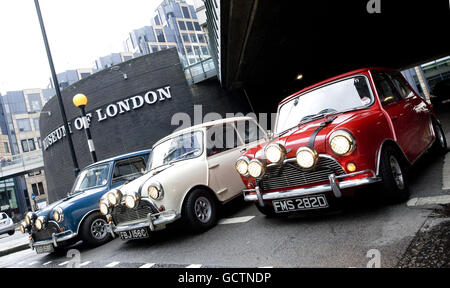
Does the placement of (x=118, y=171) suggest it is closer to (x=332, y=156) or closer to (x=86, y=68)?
(x=332, y=156)

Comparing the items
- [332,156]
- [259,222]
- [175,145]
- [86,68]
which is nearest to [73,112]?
[175,145]

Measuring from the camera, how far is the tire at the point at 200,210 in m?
4.36

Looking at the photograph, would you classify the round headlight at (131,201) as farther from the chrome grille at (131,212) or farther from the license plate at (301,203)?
the license plate at (301,203)

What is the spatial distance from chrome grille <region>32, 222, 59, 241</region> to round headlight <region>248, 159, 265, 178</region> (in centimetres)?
435

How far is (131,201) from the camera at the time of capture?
14.2 ft

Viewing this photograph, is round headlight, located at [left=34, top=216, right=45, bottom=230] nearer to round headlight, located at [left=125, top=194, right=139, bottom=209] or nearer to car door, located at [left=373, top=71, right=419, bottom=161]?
round headlight, located at [left=125, top=194, right=139, bottom=209]

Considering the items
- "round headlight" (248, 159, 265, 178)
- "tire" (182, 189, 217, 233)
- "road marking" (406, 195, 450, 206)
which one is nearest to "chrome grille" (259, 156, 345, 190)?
"round headlight" (248, 159, 265, 178)

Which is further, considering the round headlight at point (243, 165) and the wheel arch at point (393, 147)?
the round headlight at point (243, 165)

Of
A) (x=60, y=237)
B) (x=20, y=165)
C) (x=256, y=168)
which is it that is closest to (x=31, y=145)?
(x=20, y=165)

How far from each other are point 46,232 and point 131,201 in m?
2.83

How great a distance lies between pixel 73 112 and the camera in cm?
1695

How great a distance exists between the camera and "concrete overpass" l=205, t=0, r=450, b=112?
786cm

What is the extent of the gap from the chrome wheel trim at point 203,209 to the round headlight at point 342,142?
7.69ft

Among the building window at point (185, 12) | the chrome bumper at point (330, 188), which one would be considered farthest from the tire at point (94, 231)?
the building window at point (185, 12)
